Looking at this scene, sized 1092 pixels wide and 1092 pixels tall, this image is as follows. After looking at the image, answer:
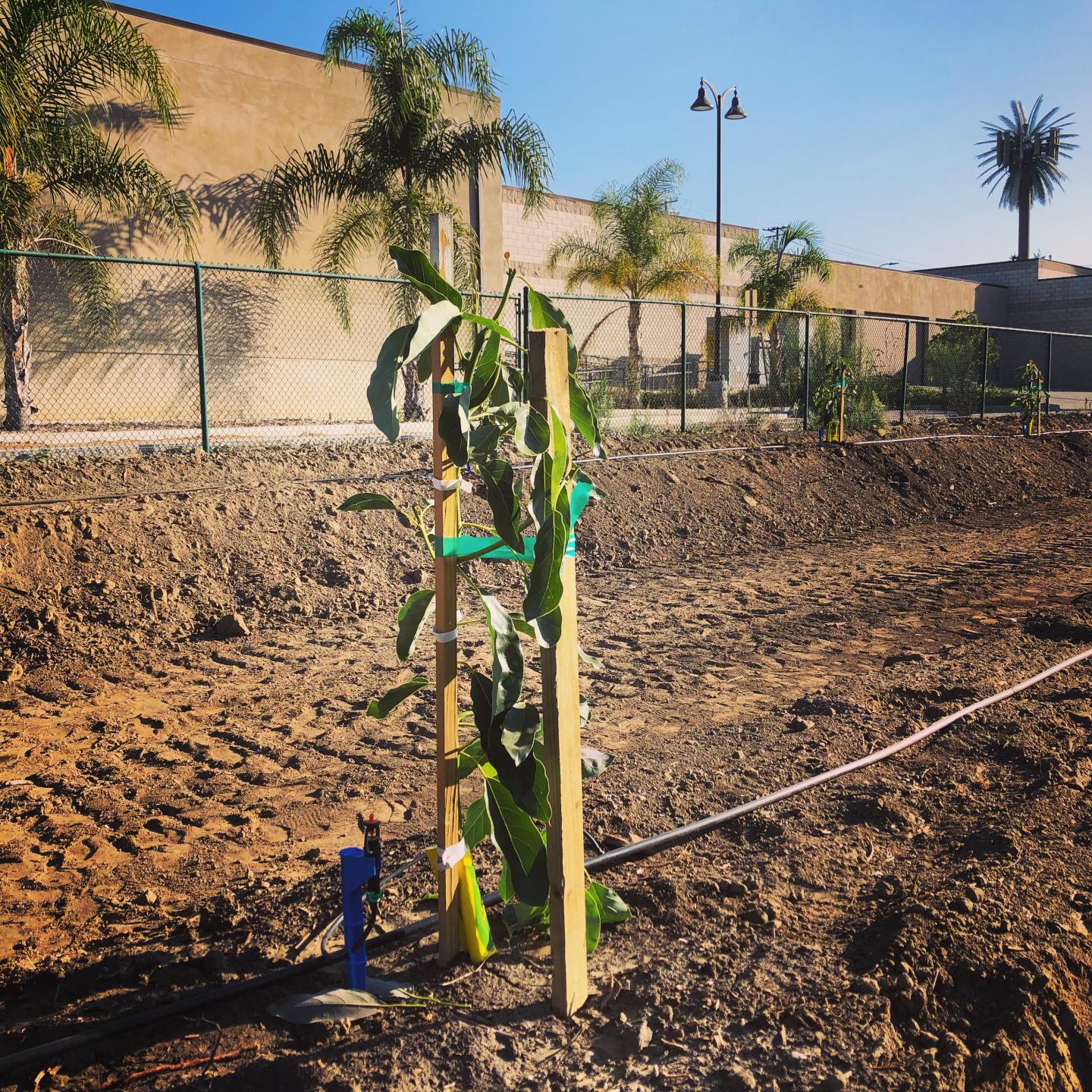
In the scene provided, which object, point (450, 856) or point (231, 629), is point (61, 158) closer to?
point (231, 629)

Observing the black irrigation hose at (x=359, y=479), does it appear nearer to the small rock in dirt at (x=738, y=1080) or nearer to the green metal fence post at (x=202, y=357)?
the green metal fence post at (x=202, y=357)

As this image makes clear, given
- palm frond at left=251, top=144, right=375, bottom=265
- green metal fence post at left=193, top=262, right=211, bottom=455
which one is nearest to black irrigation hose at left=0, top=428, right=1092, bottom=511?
green metal fence post at left=193, top=262, right=211, bottom=455

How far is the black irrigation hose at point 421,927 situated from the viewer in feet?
7.84

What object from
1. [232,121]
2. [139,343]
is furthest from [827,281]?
[139,343]

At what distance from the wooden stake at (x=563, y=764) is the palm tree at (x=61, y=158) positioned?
9.83 metres

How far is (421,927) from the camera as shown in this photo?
2910mm

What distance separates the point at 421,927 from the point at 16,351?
1106cm

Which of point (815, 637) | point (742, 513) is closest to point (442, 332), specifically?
point (815, 637)

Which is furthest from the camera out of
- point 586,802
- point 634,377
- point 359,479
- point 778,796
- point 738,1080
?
point 634,377

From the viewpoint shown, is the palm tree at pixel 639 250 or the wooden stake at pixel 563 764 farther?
the palm tree at pixel 639 250

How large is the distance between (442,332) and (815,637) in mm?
4821

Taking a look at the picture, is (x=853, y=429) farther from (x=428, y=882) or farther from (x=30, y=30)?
(x=428, y=882)

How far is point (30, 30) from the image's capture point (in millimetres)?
10195

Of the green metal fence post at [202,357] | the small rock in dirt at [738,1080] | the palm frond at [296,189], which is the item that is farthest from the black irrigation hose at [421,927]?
the palm frond at [296,189]
